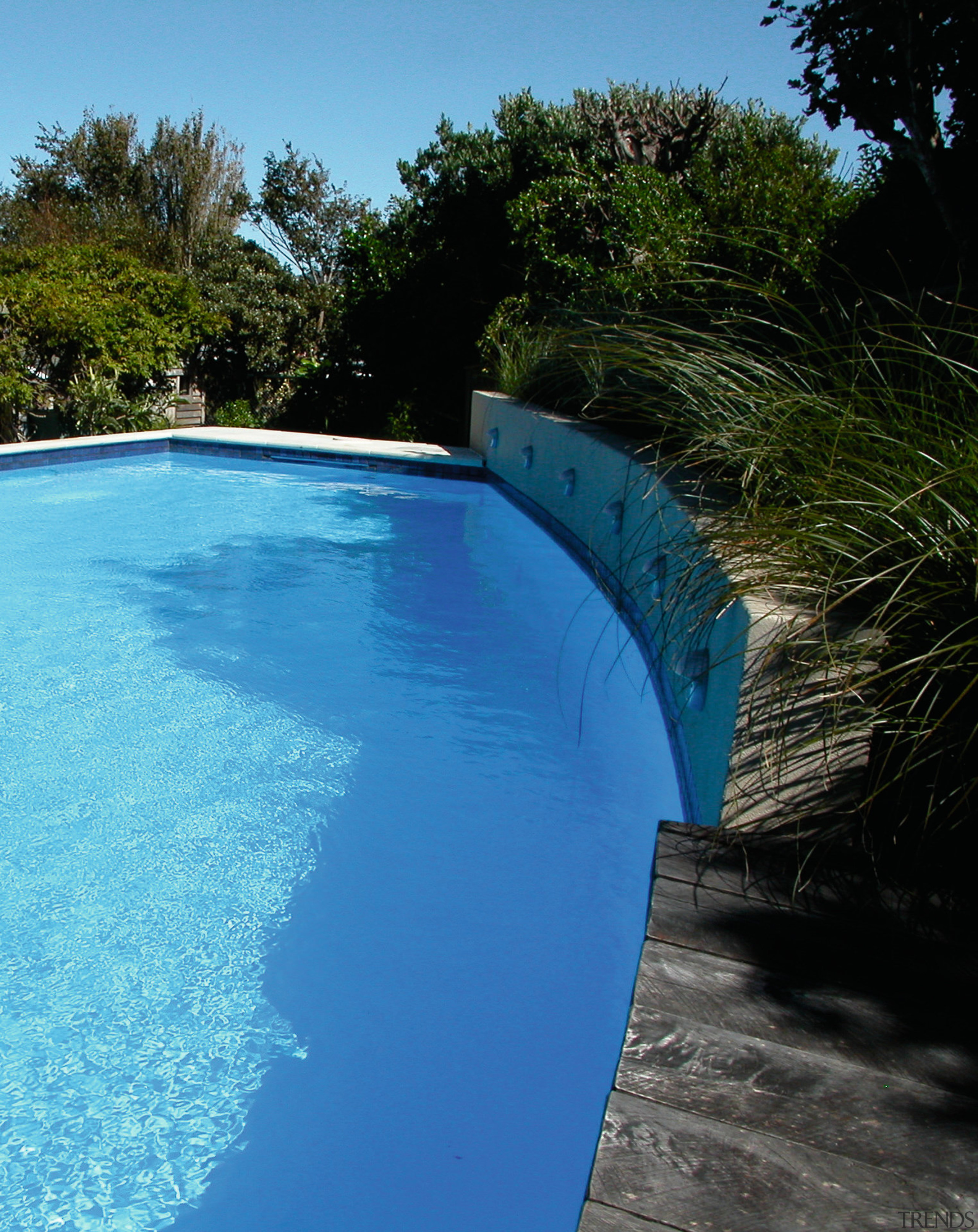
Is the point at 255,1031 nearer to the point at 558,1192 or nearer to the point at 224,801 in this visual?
the point at 558,1192

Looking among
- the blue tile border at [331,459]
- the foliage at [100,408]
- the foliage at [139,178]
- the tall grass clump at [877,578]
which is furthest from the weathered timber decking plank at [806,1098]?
the foliage at [139,178]

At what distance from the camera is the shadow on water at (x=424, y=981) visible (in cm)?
219

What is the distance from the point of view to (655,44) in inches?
551

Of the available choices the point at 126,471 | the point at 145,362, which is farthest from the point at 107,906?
the point at 145,362

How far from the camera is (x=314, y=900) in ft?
10.3

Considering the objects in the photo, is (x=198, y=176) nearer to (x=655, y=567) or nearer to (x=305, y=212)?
(x=305, y=212)

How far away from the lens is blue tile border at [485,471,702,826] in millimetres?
3398

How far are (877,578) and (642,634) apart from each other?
2795mm

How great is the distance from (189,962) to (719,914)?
1837 millimetres

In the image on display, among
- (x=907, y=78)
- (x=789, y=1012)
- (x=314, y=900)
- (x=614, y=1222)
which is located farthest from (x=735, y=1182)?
(x=907, y=78)

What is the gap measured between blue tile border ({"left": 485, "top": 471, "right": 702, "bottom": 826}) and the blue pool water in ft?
0.36

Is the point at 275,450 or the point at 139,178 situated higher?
the point at 139,178

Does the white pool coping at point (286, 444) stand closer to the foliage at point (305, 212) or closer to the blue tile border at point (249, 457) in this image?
the blue tile border at point (249, 457)

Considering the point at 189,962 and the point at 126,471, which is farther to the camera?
the point at 126,471
